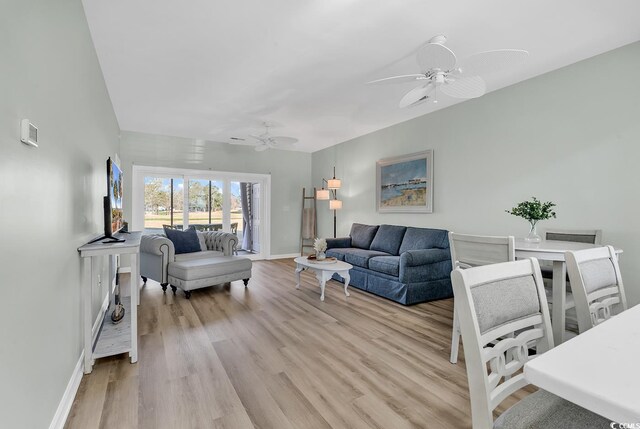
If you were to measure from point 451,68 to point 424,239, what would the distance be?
2490mm

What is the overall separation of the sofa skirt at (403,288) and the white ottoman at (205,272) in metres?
1.79

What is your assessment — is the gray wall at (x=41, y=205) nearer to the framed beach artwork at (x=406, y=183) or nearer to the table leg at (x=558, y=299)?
the table leg at (x=558, y=299)

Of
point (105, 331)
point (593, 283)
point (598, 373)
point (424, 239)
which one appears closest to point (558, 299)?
point (593, 283)

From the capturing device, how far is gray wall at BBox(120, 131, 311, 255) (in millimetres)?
5705

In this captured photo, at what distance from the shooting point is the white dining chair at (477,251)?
2076 millimetres

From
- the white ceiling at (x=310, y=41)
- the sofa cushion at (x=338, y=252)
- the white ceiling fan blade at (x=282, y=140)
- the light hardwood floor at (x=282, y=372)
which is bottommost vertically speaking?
the light hardwood floor at (x=282, y=372)

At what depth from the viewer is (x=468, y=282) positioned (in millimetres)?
901

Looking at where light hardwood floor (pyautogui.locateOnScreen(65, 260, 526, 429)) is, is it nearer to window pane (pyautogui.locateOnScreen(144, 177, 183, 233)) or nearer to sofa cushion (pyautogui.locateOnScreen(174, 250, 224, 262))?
sofa cushion (pyautogui.locateOnScreen(174, 250, 224, 262))

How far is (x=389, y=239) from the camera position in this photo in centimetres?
483

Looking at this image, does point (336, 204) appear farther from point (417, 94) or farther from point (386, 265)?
point (417, 94)

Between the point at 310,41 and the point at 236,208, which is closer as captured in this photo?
the point at 310,41

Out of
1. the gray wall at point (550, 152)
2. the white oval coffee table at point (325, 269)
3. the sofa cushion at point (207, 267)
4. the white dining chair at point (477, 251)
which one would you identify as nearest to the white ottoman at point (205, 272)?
the sofa cushion at point (207, 267)

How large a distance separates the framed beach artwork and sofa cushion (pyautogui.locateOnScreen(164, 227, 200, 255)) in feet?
10.4

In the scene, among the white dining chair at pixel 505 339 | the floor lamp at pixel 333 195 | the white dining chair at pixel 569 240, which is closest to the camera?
the white dining chair at pixel 505 339
